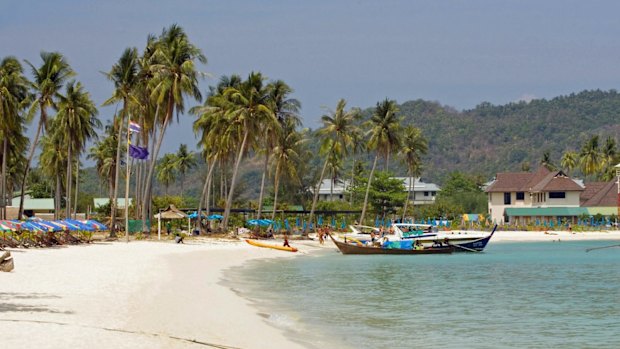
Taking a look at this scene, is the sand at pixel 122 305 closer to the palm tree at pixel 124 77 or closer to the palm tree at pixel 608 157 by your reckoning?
the palm tree at pixel 124 77

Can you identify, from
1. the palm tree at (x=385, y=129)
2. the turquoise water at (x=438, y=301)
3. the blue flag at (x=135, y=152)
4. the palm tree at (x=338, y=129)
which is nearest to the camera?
the turquoise water at (x=438, y=301)

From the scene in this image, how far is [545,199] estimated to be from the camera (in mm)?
96375

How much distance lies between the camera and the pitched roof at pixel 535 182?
95875mm

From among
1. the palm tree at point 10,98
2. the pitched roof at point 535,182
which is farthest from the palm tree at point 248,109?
the pitched roof at point 535,182

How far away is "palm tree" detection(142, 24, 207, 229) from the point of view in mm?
63375

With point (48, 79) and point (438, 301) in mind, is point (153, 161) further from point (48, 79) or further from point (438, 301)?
point (438, 301)

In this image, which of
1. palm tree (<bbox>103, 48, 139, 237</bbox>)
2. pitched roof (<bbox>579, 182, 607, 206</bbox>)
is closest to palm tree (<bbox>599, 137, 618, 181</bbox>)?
pitched roof (<bbox>579, 182, 607, 206</bbox>)

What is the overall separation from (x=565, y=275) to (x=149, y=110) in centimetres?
3748

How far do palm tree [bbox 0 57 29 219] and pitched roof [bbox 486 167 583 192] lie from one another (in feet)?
187

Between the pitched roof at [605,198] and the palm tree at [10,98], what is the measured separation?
64764mm

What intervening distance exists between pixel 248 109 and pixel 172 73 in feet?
26.7

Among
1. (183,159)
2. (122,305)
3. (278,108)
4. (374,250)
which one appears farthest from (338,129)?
(122,305)

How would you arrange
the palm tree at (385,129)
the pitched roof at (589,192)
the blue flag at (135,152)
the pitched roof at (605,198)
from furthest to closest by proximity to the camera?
the pitched roof at (589,192) < the pitched roof at (605,198) < the palm tree at (385,129) < the blue flag at (135,152)

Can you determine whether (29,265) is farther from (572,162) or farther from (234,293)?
(572,162)
